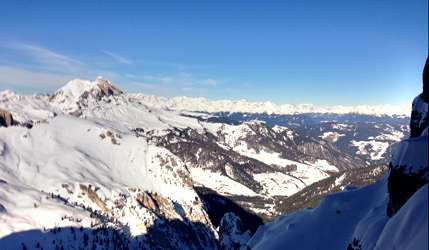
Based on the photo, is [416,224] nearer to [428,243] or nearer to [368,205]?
[428,243]

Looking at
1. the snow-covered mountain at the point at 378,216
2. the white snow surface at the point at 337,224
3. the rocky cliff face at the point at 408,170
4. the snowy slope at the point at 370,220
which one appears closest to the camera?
the snowy slope at the point at 370,220

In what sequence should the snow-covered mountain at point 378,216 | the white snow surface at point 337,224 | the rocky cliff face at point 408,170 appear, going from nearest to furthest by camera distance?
the snow-covered mountain at point 378,216
the rocky cliff face at point 408,170
the white snow surface at point 337,224

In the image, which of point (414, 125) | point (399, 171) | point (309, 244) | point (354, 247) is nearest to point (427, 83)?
point (414, 125)

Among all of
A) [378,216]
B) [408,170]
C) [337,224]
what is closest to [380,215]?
[378,216]

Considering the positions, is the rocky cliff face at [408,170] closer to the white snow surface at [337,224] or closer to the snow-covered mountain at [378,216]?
the snow-covered mountain at [378,216]

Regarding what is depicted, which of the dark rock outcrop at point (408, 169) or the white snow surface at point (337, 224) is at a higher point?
the dark rock outcrop at point (408, 169)

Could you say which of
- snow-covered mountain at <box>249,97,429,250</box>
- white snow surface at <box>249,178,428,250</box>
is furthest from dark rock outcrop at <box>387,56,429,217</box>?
white snow surface at <box>249,178,428,250</box>

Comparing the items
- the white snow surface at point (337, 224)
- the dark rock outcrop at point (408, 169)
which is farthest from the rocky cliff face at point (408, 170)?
the white snow surface at point (337, 224)

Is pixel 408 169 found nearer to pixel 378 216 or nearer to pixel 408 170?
pixel 408 170

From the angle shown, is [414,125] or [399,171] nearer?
[399,171]

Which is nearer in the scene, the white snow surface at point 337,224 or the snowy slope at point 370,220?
the snowy slope at point 370,220

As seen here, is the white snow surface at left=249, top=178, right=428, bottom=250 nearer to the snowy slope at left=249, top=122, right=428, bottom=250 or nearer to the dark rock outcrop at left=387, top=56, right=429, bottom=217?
the snowy slope at left=249, top=122, right=428, bottom=250
